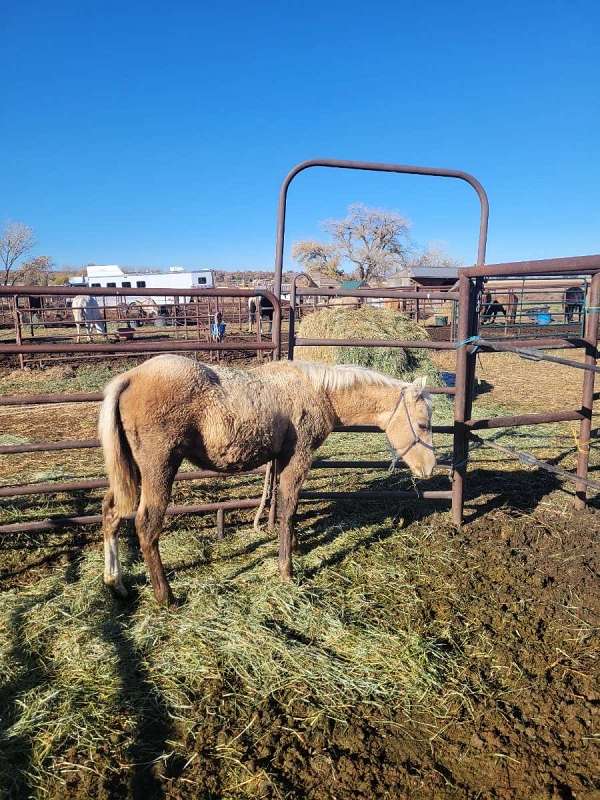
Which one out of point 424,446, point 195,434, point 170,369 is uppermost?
point 170,369

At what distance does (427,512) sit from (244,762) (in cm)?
282

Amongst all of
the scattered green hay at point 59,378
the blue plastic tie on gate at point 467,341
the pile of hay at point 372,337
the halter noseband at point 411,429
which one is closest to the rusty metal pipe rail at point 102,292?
the halter noseband at point 411,429

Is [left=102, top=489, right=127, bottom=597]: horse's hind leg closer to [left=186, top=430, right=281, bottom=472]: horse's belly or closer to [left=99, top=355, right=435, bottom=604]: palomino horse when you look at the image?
[left=99, top=355, right=435, bottom=604]: palomino horse

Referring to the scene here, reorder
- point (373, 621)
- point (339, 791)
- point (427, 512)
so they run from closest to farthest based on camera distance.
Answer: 1. point (339, 791)
2. point (373, 621)
3. point (427, 512)

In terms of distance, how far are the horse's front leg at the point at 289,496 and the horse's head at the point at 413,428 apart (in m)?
0.70

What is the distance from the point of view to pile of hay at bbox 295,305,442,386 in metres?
10.6

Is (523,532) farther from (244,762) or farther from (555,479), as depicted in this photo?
(244,762)

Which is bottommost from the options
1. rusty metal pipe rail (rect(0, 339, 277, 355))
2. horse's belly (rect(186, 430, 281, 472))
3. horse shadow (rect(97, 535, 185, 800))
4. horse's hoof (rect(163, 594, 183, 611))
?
horse shadow (rect(97, 535, 185, 800))

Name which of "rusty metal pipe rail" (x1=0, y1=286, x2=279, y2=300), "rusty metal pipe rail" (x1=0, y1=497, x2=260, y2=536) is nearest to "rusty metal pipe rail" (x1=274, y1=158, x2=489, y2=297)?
"rusty metal pipe rail" (x1=0, y1=286, x2=279, y2=300)

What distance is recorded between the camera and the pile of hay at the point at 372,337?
34.8 feet

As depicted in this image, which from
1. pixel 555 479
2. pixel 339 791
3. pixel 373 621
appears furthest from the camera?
pixel 555 479

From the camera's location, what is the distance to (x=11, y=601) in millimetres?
3074

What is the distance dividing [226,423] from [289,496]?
0.75 m

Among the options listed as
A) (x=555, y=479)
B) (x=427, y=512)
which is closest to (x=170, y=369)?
(x=427, y=512)
